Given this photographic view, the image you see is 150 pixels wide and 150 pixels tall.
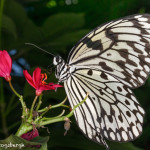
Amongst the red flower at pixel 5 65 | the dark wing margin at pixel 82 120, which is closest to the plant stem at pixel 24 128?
the red flower at pixel 5 65

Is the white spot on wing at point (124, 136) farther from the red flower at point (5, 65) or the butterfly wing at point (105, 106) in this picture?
the red flower at point (5, 65)

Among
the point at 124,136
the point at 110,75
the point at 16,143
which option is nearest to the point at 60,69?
the point at 110,75

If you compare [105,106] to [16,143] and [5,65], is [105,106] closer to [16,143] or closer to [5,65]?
[5,65]

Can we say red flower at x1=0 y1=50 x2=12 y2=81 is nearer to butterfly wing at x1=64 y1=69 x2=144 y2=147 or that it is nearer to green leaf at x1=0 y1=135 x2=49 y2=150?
green leaf at x1=0 y1=135 x2=49 y2=150

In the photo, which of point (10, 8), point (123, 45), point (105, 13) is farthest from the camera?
point (105, 13)

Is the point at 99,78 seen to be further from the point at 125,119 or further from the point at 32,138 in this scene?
the point at 32,138

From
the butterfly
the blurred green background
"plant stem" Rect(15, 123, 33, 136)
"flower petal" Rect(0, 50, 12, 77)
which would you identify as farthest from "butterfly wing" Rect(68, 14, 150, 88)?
"plant stem" Rect(15, 123, 33, 136)

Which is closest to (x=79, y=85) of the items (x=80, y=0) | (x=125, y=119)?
(x=125, y=119)
